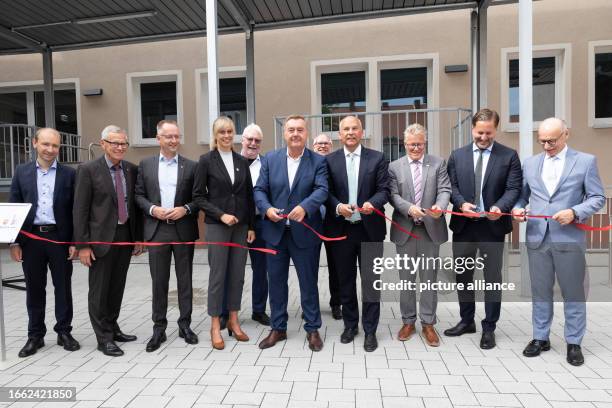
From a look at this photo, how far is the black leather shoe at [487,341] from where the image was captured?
11.7 feet

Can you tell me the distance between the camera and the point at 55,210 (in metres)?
3.52

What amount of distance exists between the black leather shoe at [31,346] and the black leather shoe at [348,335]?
100 inches

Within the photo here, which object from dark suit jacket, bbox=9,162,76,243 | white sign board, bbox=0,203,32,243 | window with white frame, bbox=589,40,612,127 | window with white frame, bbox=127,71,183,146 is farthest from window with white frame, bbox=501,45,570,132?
white sign board, bbox=0,203,32,243

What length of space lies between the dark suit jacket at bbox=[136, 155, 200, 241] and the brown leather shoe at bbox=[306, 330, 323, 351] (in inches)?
50.9

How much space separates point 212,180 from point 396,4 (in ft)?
15.6

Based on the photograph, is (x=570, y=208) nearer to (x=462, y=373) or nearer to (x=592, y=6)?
(x=462, y=373)

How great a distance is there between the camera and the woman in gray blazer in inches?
140

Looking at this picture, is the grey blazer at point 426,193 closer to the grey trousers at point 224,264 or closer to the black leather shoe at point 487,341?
the black leather shoe at point 487,341

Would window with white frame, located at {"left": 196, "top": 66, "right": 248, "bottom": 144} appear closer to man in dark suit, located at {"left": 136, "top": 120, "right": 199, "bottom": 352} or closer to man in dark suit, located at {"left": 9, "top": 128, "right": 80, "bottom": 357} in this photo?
man in dark suit, located at {"left": 136, "top": 120, "right": 199, "bottom": 352}

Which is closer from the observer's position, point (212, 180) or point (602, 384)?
point (602, 384)

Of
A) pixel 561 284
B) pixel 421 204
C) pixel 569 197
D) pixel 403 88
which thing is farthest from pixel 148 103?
pixel 561 284

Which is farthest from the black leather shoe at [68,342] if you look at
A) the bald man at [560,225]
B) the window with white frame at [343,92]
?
the window with white frame at [343,92]

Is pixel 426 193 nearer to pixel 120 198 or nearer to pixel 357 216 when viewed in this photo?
pixel 357 216

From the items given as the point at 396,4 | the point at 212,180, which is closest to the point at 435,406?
the point at 212,180
